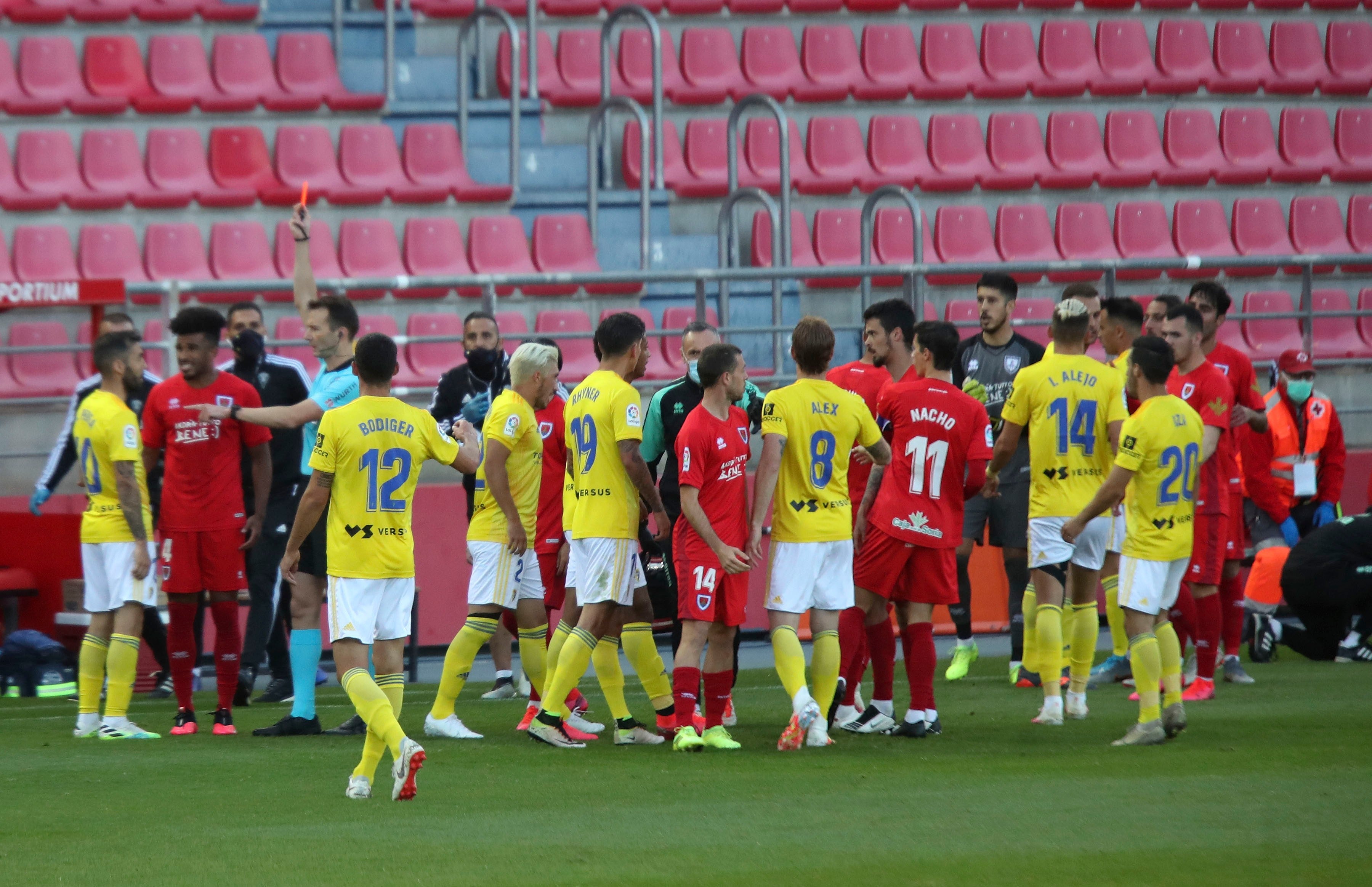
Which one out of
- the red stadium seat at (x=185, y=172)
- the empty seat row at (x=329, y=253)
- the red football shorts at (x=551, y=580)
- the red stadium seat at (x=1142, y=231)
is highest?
the red stadium seat at (x=185, y=172)

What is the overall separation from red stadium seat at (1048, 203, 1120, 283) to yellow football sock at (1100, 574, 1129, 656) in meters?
7.33

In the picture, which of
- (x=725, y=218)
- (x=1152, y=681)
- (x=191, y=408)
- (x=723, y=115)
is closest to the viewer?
(x=1152, y=681)

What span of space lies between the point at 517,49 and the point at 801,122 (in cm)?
357

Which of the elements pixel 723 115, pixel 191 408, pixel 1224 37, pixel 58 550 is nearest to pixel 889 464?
pixel 191 408

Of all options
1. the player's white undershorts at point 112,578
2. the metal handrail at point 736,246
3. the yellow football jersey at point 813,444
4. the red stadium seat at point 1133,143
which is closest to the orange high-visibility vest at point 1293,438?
the metal handrail at point 736,246

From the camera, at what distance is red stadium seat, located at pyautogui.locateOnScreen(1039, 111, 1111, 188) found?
17906 millimetres

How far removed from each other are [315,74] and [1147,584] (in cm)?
1148

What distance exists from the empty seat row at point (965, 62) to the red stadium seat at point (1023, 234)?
162 centimetres

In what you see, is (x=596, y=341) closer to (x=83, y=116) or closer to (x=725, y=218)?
(x=725, y=218)

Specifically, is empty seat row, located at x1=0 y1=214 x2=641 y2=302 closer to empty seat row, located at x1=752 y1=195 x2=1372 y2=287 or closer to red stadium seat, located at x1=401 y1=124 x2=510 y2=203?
red stadium seat, located at x1=401 y1=124 x2=510 y2=203

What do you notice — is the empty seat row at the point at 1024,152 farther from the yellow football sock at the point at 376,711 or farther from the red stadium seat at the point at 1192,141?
the yellow football sock at the point at 376,711

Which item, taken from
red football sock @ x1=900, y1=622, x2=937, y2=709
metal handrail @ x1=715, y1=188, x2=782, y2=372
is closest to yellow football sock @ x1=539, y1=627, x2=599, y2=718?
red football sock @ x1=900, y1=622, x2=937, y2=709

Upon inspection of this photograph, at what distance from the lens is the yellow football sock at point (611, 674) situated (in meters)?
8.11

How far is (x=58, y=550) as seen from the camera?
1098 cm
